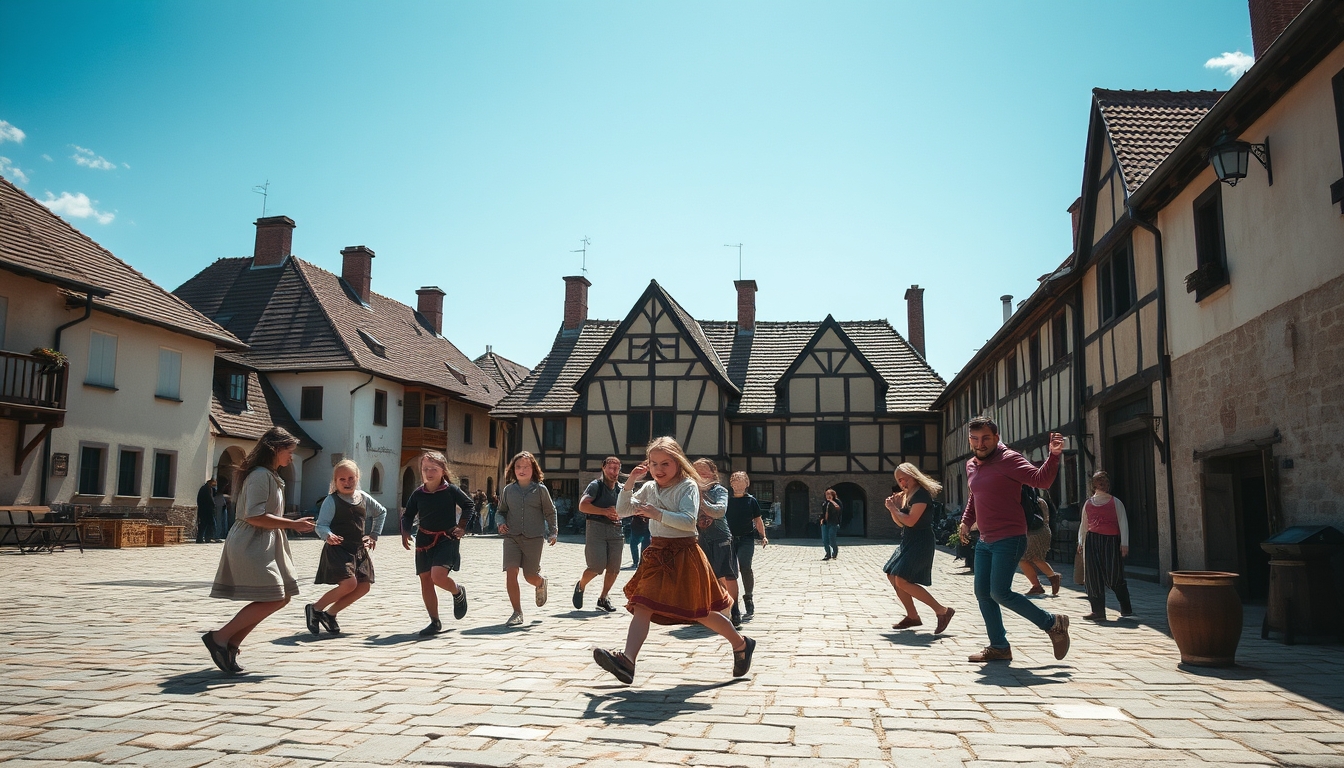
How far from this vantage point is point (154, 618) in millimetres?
9195

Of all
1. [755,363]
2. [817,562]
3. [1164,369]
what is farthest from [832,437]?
[1164,369]

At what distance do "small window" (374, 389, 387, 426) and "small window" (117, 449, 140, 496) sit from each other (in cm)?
1115

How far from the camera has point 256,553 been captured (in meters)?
6.61

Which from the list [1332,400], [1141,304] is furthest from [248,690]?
[1141,304]

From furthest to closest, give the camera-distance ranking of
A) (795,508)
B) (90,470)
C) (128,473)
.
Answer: (795,508) → (128,473) → (90,470)

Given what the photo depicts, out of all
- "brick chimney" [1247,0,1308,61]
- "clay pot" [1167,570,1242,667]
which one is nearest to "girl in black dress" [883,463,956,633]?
"clay pot" [1167,570,1242,667]

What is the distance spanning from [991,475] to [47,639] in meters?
7.38

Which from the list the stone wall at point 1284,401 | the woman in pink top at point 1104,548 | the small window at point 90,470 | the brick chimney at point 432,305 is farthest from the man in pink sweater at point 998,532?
the brick chimney at point 432,305

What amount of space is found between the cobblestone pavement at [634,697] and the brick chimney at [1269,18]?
8454mm

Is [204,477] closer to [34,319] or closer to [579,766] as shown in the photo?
[34,319]

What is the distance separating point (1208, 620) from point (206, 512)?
24.5 m

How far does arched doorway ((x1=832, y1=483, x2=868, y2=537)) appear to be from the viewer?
120 feet

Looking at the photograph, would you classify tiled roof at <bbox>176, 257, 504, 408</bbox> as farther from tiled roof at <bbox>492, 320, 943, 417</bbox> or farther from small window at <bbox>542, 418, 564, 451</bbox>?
small window at <bbox>542, 418, 564, 451</bbox>

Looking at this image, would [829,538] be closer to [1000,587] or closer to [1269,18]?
[1269,18]
